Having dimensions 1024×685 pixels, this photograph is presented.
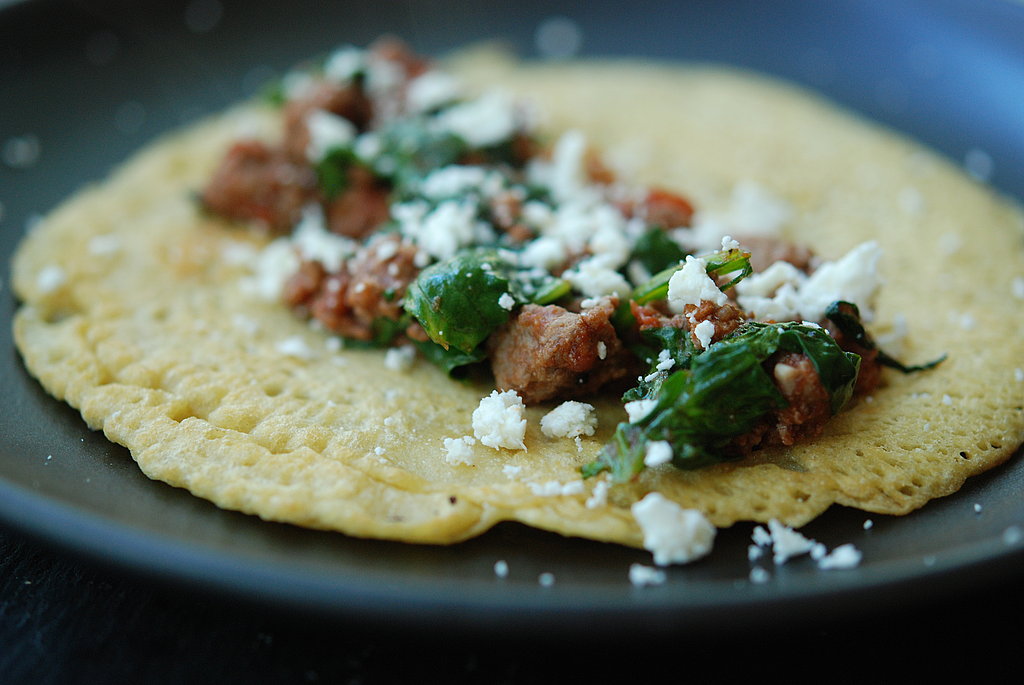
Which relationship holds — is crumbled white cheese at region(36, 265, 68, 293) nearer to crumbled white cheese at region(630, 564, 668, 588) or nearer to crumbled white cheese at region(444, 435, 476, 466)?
crumbled white cheese at region(444, 435, 476, 466)

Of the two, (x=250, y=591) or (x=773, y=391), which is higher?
(x=773, y=391)

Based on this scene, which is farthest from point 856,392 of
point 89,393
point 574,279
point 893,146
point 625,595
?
point 89,393

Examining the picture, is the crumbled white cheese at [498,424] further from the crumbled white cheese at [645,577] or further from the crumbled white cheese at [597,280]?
the crumbled white cheese at [645,577]

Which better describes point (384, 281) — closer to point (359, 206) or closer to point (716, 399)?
point (359, 206)

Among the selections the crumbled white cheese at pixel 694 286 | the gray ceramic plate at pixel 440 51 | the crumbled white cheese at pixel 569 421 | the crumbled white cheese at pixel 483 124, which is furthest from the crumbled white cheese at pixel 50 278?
the crumbled white cheese at pixel 694 286

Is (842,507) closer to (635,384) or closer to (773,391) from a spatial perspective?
(773,391)
